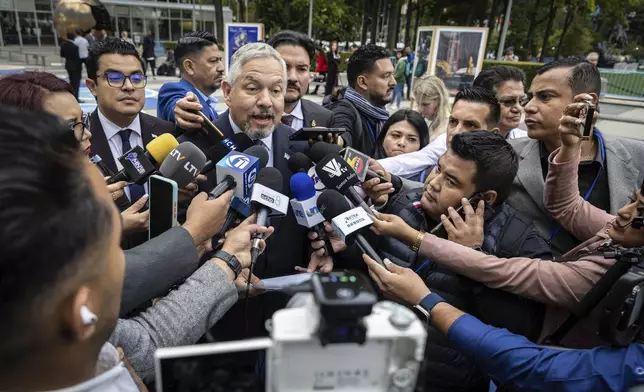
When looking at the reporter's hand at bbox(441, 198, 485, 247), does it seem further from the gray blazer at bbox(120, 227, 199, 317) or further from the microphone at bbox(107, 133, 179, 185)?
the microphone at bbox(107, 133, 179, 185)

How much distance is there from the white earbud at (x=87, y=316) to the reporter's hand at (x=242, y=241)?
614 mm

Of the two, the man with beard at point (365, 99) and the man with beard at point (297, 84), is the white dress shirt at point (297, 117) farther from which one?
the man with beard at point (365, 99)

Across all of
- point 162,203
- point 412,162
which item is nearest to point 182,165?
point 162,203

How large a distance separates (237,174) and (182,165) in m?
0.24

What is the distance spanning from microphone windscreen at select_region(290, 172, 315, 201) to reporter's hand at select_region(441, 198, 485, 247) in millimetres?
556

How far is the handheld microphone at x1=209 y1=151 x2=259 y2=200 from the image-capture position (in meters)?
1.53

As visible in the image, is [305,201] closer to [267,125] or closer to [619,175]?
[267,125]

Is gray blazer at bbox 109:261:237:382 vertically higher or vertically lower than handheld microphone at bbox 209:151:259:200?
lower

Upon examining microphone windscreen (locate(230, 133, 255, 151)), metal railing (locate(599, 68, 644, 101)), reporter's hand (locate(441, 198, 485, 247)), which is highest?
microphone windscreen (locate(230, 133, 255, 151))

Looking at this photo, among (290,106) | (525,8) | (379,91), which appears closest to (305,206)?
(290,106)

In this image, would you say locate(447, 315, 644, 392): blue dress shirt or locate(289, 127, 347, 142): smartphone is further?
locate(289, 127, 347, 142): smartphone

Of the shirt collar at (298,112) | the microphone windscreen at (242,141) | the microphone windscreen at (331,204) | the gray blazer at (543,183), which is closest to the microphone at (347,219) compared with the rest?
the microphone windscreen at (331,204)

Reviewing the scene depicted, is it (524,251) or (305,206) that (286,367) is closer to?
(305,206)

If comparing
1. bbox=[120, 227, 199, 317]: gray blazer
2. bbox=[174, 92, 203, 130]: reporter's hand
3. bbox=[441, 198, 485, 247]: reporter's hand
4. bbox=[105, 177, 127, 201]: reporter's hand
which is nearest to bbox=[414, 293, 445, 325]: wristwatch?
bbox=[441, 198, 485, 247]: reporter's hand
